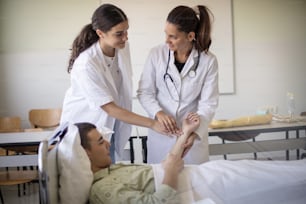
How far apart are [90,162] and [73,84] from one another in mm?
496

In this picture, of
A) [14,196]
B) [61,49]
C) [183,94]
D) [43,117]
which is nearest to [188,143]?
[183,94]

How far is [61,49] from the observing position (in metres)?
3.37

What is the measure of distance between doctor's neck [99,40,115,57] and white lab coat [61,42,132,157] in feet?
0.07

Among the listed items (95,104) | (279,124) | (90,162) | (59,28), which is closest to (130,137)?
(95,104)

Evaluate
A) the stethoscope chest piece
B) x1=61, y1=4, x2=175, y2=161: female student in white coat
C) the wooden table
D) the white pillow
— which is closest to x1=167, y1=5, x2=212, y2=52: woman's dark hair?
the stethoscope chest piece

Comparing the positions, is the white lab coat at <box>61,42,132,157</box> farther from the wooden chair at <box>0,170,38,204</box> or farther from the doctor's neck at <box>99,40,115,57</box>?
the wooden chair at <box>0,170,38,204</box>

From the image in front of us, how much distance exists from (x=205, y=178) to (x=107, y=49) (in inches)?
29.1

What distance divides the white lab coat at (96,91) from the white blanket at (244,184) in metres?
0.40

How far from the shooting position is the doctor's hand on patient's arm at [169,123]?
1541 millimetres

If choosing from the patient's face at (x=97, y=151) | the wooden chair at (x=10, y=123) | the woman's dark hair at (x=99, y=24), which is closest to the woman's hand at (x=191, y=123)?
the patient's face at (x=97, y=151)

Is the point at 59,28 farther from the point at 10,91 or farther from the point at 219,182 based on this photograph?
the point at 219,182

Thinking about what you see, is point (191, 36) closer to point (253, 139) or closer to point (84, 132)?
point (84, 132)

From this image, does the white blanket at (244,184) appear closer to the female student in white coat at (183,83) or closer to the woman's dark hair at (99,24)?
the female student in white coat at (183,83)

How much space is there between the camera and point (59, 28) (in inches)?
131
